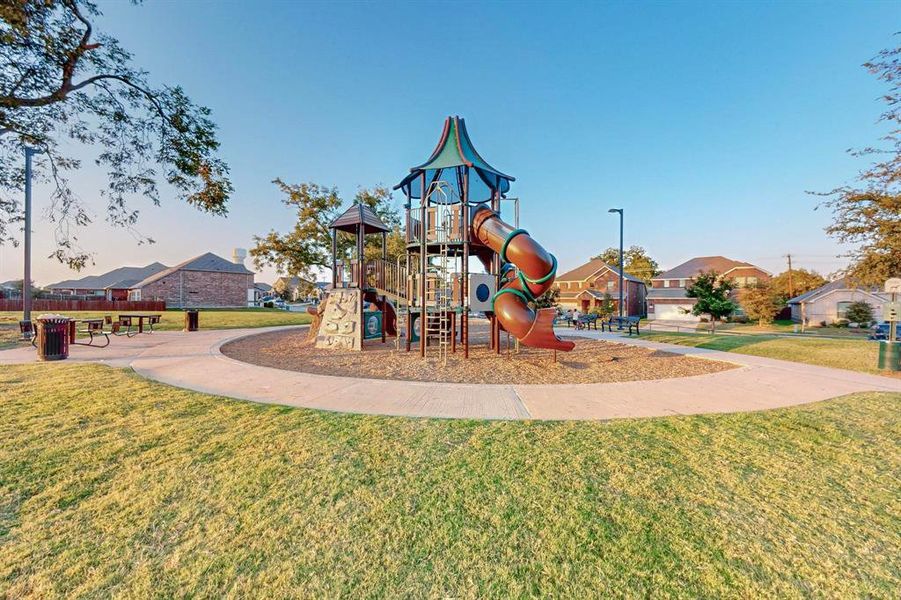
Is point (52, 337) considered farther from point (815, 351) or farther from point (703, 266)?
point (703, 266)

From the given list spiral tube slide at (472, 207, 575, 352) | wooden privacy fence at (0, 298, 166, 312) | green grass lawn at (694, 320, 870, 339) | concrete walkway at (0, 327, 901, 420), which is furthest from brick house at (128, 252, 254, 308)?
green grass lawn at (694, 320, 870, 339)

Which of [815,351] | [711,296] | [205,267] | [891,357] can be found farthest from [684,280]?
[205,267]

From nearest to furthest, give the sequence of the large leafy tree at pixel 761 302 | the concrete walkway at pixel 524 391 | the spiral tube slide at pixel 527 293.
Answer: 1. the concrete walkway at pixel 524 391
2. the spiral tube slide at pixel 527 293
3. the large leafy tree at pixel 761 302

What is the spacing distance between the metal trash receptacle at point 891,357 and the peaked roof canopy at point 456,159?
1146cm

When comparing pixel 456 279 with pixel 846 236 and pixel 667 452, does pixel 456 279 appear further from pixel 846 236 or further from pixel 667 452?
pixel 846 236

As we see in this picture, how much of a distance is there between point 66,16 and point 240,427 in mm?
8403

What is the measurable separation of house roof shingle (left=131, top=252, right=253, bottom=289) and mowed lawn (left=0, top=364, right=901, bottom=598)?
173 ft

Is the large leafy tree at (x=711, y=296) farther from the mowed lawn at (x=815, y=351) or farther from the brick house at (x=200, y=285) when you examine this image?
the brick house at (x=200, y=285)

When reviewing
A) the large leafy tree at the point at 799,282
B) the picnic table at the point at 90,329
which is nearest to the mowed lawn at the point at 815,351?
the picnic table at the point at 90,329

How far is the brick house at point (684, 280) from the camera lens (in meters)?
46.0

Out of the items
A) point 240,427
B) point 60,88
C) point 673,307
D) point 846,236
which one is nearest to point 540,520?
point 240,427

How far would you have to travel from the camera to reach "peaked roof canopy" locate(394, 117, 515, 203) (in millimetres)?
11906

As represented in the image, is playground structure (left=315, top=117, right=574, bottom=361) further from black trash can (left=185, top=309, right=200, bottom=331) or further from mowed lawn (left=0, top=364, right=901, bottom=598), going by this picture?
black trash can (left=185, top=309, right=200, bottom=331)

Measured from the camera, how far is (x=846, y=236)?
1559 cm
